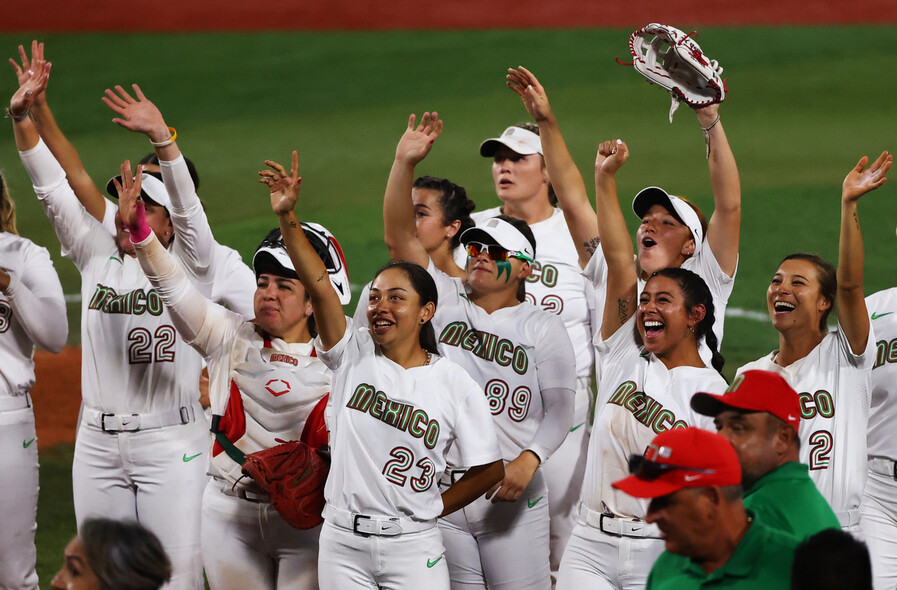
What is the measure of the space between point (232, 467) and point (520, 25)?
1415 centimetres

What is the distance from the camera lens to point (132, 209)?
4.17 m

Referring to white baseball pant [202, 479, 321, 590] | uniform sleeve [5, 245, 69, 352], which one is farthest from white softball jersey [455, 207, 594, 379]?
uniform sleeve [5, 245, 69, 352]

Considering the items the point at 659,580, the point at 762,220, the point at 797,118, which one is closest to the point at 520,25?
A: the point at 797,118

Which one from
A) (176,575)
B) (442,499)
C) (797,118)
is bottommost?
(176,575)

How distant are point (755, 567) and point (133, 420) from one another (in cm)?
277

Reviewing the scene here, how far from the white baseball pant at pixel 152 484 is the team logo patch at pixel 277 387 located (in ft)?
1.95

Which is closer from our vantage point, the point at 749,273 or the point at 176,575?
the point at 176,575

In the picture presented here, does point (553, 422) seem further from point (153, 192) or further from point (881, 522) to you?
point (153, 192)

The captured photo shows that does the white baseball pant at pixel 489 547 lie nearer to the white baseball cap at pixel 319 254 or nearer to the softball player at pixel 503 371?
the softball player at pixel 503 371

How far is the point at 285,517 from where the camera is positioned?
13.1ft

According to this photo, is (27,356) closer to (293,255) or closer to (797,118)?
(293,255)

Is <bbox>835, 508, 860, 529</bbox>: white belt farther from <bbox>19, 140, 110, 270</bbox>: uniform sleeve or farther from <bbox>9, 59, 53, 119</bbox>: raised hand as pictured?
<bbox>9, 59, 53, 119</bbox>: raised hand

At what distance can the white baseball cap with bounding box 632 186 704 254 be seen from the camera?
14.8 feet

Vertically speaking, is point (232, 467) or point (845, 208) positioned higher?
point (845, 208)
